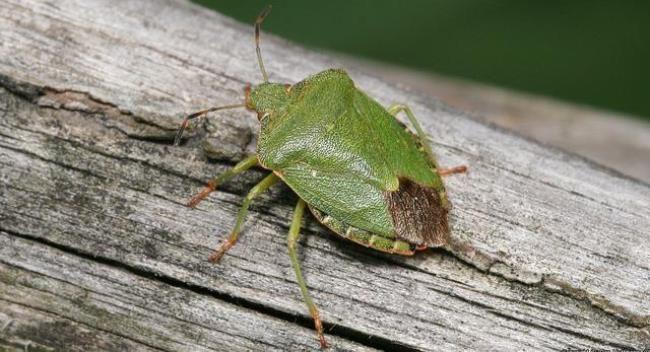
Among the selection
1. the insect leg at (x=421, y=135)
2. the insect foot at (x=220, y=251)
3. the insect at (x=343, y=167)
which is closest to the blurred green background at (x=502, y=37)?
the insect leg at (x=421, y=135)


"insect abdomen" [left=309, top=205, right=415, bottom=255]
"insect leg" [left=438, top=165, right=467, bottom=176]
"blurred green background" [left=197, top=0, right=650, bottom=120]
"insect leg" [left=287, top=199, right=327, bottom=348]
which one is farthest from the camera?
"blurred green background" [left=197, top=0, right=650, bottom=120]

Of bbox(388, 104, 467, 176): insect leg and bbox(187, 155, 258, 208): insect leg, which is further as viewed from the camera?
bbox(388, 104, 467, 176): insect leg

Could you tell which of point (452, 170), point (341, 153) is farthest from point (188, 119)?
point (452, 170)

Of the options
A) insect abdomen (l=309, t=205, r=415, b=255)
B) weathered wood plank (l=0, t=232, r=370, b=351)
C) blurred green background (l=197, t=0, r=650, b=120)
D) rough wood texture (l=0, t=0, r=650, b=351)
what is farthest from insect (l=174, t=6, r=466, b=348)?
blurred green background (l=197, t=0, r=650, b=120)

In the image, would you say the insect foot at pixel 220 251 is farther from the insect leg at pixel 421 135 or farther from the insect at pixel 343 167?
the insect leg at pixel 421 135

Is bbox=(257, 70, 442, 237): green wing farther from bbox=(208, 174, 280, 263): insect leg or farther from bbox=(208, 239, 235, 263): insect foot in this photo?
bbox=(208, 239, 235, 263): insect foot

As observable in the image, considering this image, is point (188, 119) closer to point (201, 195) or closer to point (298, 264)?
point (201, 195)

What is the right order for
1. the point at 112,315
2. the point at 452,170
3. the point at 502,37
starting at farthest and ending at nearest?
the point at 502,37
the point at 452,170
the point at 112,315
